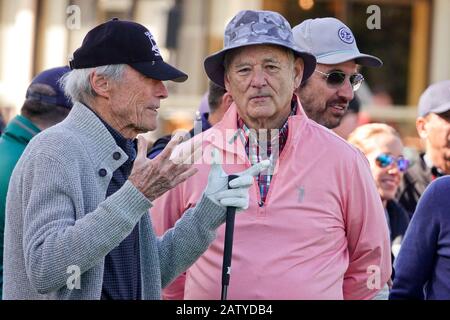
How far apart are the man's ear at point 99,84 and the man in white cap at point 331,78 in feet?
4.08

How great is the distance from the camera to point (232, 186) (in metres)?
3.58

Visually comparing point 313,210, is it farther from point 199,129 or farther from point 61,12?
point 61,12

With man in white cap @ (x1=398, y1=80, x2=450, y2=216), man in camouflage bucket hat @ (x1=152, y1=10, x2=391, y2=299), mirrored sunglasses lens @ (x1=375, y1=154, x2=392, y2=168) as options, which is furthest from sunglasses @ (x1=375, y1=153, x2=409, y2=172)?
man in camouflage bucket hat @ (x1=152, y1=10, x2=391, y2=299)

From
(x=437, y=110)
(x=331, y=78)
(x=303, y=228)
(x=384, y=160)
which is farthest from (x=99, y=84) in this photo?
(x=384, y=160)

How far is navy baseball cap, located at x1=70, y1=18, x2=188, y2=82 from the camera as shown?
361 centimetres

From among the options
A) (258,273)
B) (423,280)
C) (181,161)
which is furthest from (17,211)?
(423,280)

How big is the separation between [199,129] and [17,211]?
168cm

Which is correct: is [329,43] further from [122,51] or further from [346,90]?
[122,51]

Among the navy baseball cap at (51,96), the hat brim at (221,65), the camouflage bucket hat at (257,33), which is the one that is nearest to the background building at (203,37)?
the navy baseball cap at (51,96)

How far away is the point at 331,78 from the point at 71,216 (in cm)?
172

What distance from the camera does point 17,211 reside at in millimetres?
3430

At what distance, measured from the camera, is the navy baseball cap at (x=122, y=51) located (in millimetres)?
3609

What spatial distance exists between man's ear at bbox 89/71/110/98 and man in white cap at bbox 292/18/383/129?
4.08 feet

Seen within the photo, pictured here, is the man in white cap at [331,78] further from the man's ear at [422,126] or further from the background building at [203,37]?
the background building at [203,37]
